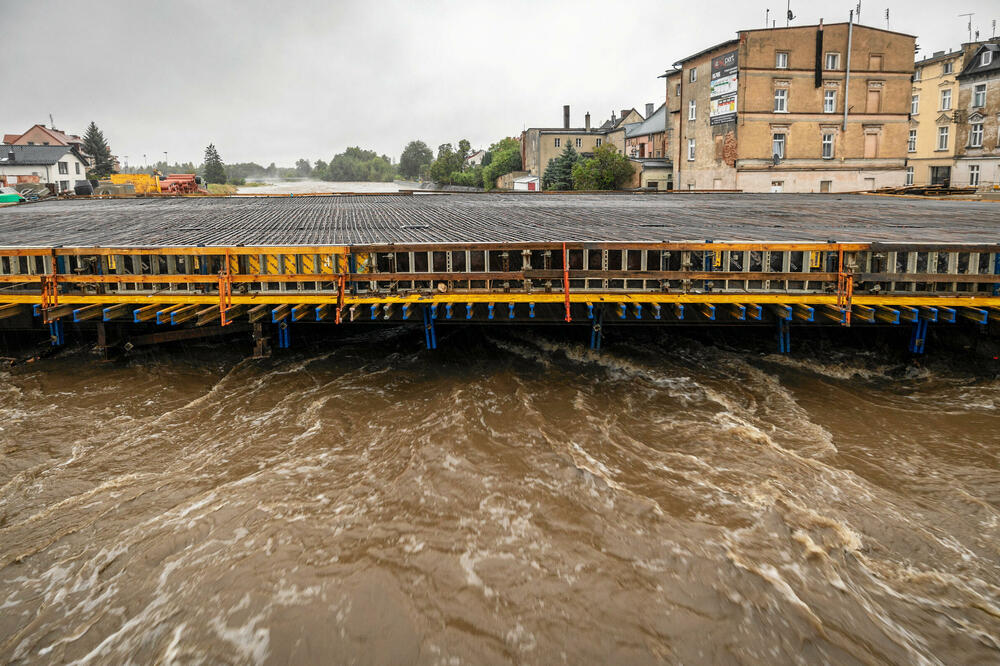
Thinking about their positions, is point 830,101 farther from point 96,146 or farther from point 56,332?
point 96,146

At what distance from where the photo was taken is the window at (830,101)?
32250 millimetres

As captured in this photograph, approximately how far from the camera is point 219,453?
7996 millimetres

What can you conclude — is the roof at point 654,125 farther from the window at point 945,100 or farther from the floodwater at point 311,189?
the floodwater at point 311,189

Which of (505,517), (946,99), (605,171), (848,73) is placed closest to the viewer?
(505,517)

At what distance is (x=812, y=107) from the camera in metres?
32.3

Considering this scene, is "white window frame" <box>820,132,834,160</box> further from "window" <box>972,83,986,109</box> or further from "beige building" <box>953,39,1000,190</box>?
"window" <box>972,83,986,109</box>

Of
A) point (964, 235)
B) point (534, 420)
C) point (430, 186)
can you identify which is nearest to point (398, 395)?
point (534, 420)

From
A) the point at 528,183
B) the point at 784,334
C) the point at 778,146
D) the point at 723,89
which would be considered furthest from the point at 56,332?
the point at 528,183

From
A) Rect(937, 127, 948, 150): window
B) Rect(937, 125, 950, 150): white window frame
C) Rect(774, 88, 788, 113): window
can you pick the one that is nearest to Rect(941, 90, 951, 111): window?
Rect(937, 125, 950, 150): white window frame

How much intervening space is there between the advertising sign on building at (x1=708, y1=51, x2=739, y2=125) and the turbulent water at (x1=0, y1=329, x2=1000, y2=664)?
26.5 meters

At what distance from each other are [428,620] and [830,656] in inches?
130

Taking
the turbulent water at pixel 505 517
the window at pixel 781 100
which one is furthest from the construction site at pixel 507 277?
the window at pixel 781 100

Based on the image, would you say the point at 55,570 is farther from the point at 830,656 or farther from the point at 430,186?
the point at 430,186

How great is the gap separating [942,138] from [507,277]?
44.8m
